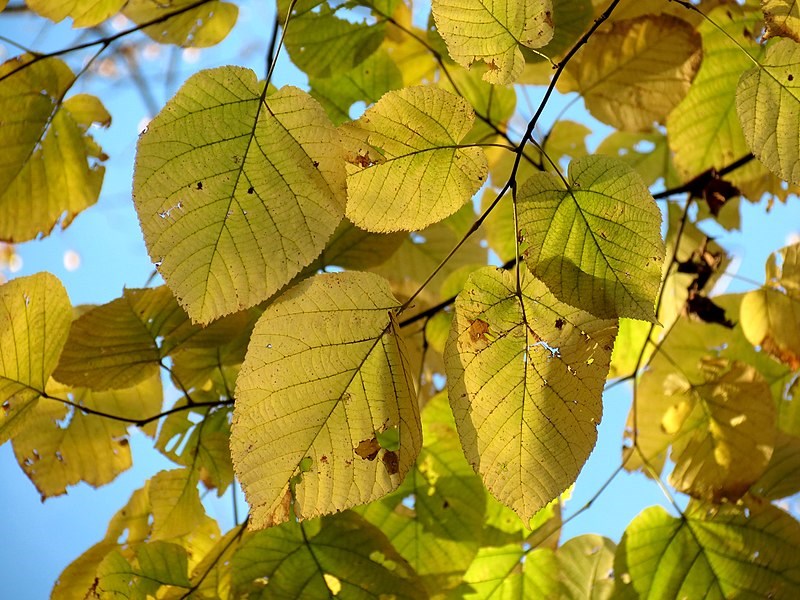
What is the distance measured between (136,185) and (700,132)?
1.78 feet

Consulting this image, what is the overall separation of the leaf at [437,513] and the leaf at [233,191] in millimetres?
282

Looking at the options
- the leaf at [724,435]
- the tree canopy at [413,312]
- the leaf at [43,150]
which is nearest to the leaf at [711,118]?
the tree canopy at [413,312]

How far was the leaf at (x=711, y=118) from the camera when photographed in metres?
0.69

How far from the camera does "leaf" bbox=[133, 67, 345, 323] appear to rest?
14.5 inches

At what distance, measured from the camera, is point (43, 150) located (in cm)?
61

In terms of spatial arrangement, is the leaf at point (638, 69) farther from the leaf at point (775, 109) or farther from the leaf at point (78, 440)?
the leaf at point (78, 440)

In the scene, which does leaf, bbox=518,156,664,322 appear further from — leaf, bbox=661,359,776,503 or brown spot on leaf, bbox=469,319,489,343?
leaf, bbox=661,359,776,503

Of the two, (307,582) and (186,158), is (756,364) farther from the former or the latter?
(186,158)

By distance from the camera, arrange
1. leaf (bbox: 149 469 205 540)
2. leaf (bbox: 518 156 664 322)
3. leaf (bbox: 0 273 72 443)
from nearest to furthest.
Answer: leaf (bbox: 518 156 664 322) < leaf (bbox: 0 273 72 443) < leaf (bbox: 149 469 205 540)

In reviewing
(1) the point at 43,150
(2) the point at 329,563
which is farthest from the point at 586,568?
(1) the point at 43,150

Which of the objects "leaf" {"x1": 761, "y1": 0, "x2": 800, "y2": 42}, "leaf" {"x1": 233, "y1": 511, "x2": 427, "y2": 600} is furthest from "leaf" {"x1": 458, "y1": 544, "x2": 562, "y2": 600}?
"leaf" {"x1": 761, "y1": 0, "x2": 800, "y2": 42}

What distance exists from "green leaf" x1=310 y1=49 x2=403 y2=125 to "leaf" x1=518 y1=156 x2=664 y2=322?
316 millimetres

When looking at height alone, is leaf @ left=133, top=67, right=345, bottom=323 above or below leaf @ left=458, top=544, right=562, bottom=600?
above

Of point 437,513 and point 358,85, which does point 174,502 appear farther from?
point 358,85
